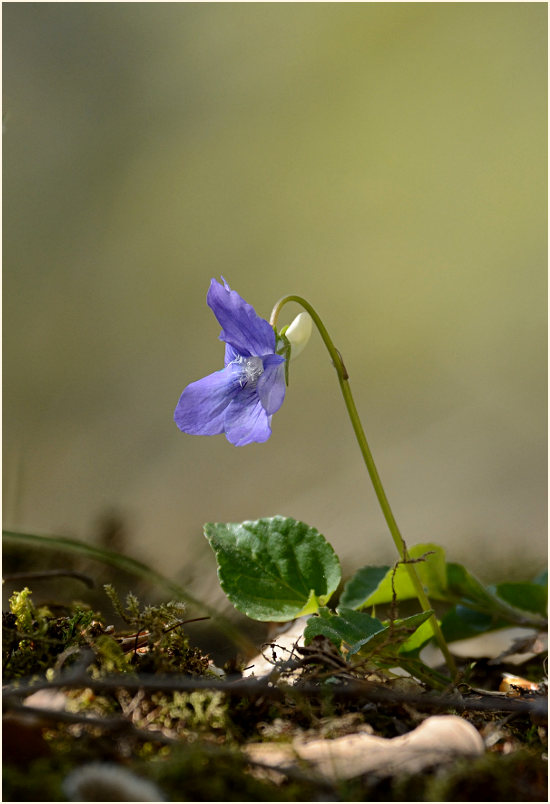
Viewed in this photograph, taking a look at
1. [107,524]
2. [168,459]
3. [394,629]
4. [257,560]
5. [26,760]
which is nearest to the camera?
[26,760]

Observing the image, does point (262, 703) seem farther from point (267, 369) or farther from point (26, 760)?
point (267, 369)

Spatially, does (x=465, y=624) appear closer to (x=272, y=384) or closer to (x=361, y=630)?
(x=361, y=630)

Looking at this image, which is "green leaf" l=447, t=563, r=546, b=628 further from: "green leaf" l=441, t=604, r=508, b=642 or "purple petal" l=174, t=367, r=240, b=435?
"purple petal" l=174, t=367, r=240, b=435

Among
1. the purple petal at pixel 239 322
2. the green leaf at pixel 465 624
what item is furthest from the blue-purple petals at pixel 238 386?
the green leaf at pixel 465 624

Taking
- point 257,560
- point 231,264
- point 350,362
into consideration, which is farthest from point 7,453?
point 257,560

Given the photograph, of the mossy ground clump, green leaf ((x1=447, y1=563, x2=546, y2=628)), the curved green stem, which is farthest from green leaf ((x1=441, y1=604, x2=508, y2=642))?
the mossy ground clump

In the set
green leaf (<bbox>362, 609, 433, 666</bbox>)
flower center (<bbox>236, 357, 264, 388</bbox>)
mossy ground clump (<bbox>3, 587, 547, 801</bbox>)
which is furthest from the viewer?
flower center (<bbox>236, 357, 264, 388</bbox>)
